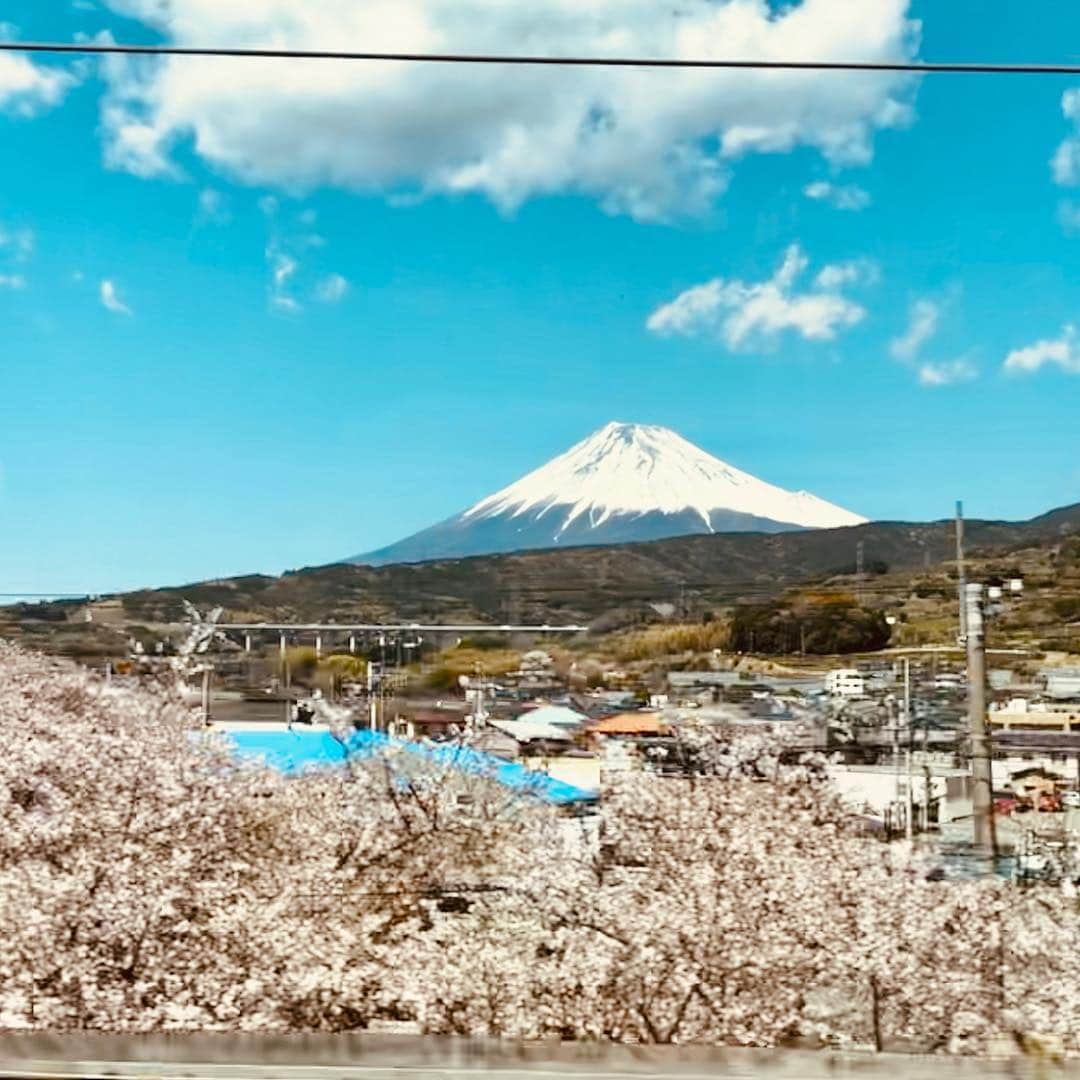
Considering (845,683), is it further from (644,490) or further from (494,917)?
(644,490)

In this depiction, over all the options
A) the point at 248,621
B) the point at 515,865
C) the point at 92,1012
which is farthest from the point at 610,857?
the point at 248,621

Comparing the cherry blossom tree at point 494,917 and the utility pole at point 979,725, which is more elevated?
Answer: the utility pole at point 979,725

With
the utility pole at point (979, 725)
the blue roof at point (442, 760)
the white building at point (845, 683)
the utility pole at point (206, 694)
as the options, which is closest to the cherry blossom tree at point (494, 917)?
the blue roof at point (442, 760)

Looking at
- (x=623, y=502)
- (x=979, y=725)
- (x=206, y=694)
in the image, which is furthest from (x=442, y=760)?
(x=623, y=502)

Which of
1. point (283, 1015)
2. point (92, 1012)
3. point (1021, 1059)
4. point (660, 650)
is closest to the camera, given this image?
point (1021, 1059)

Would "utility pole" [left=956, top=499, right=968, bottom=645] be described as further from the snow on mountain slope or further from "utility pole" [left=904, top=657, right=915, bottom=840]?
the snow on mountain slope

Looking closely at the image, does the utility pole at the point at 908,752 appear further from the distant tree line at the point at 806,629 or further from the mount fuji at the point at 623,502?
the mount fuji at the point at 623,502

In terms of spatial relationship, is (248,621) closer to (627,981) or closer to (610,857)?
(610,857)
